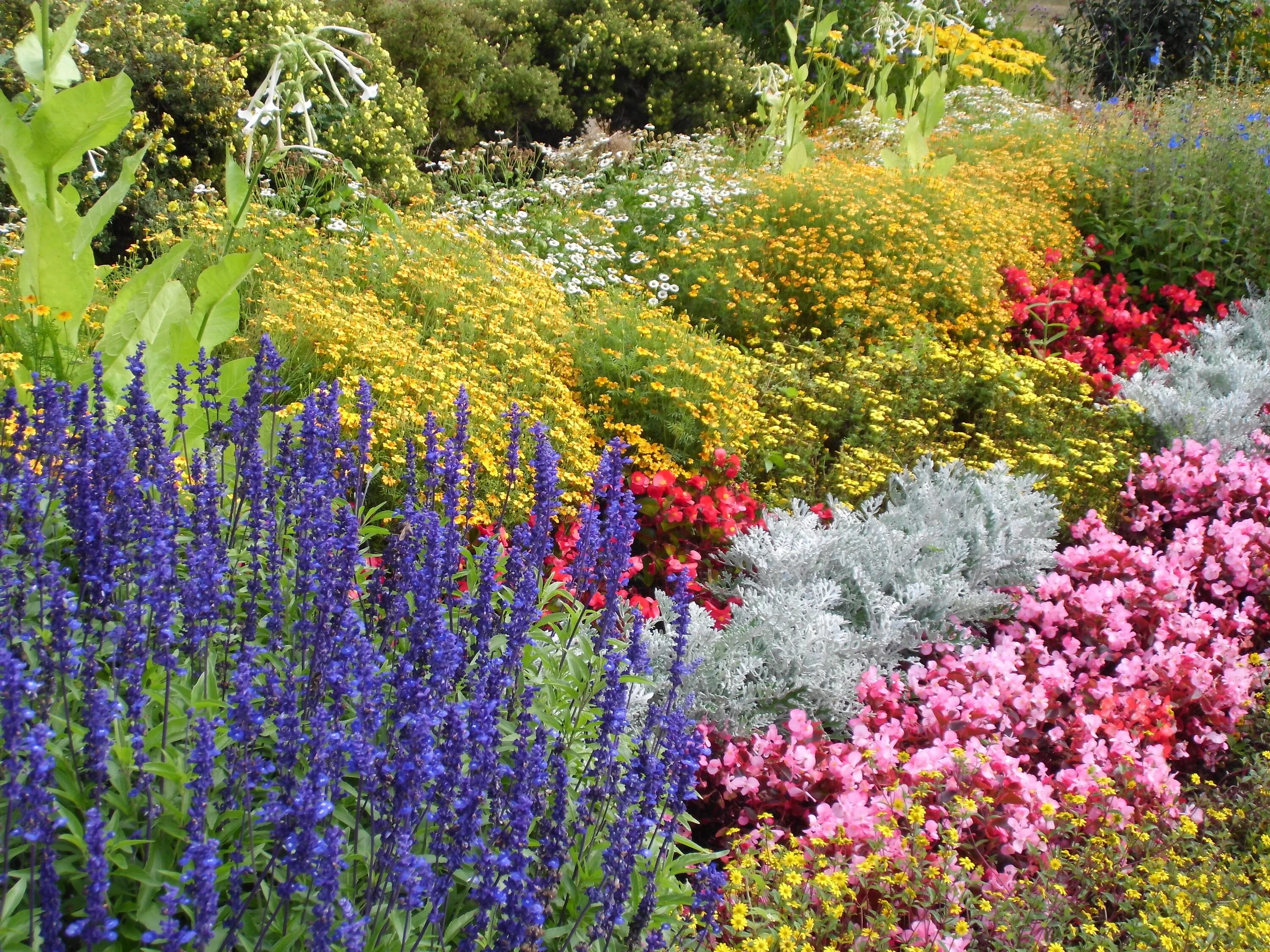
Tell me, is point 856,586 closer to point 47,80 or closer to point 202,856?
point 202,856

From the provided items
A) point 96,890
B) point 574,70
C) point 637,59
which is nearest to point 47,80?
point 96,890

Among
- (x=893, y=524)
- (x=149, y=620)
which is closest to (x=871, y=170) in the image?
(x=893, y=524)

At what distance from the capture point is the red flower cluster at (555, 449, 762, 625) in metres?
4.00

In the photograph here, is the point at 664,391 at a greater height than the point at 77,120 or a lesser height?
lesser

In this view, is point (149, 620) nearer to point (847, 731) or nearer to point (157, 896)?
point (157, 896)

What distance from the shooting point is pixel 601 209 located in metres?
7.10

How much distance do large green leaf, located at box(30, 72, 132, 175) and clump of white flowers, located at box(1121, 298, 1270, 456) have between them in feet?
15.2

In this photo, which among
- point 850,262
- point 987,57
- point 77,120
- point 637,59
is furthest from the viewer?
point 987,57

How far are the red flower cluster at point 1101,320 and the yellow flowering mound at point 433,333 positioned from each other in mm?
3225

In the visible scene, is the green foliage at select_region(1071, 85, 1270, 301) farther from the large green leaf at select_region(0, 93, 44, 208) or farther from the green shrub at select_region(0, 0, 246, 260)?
the large green leaf at select_region(0, 93, 44, 208)

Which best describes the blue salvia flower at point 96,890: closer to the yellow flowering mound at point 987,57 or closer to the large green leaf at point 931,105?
the large green leaf at point 931,105

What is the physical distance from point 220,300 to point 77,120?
0.63 metres

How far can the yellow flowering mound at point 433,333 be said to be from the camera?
151 inches

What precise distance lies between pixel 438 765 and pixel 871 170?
22.2 feet
